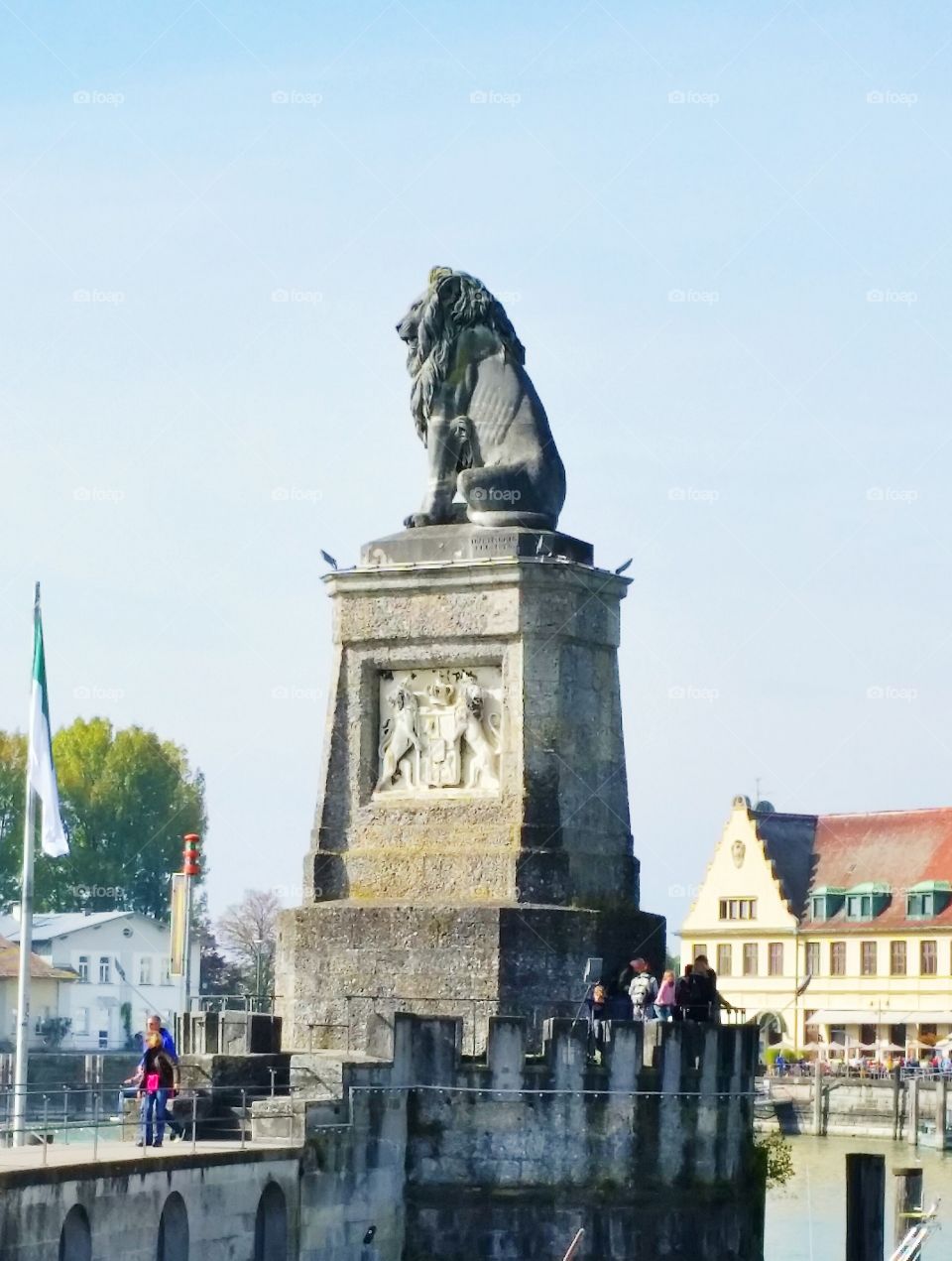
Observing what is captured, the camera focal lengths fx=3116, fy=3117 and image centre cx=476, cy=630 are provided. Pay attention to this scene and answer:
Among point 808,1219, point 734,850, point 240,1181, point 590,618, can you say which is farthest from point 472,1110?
point 734,850

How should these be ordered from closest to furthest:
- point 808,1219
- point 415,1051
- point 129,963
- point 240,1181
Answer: point 240,1181
point 415,1051
point 808,1219
point 129,963

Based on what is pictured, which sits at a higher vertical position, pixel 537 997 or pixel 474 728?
pixel 474 728

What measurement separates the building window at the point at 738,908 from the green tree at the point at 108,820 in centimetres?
2035

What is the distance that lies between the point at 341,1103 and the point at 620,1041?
324 centimetres

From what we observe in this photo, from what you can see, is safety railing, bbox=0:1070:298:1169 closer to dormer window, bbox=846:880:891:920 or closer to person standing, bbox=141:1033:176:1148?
person standing, bbox=141:1033:176:1148

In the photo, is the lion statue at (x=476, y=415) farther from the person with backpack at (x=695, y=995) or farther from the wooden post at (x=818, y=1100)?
the wooden post at (x=818, y=1100)

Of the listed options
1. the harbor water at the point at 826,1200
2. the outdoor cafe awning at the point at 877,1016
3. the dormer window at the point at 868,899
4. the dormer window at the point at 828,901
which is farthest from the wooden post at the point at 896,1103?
Answer: the dormer window at the point at 828,901

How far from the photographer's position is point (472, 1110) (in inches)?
1294

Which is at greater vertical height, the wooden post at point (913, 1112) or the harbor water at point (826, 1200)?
the wooden post at point (913, 1112)

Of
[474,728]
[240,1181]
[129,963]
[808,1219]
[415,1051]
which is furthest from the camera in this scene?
[129,963]

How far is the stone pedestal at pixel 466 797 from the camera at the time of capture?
113 ft

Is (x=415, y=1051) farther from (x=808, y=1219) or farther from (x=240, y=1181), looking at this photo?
(x=808, y=1219)

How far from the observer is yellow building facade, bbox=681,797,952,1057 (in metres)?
111

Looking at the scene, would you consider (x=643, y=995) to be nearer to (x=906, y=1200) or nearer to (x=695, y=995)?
(x=695, y=995)
